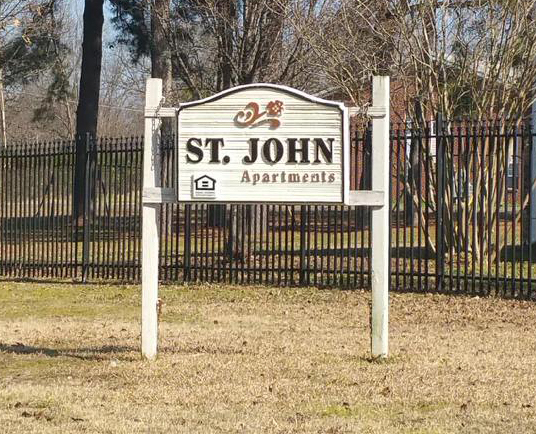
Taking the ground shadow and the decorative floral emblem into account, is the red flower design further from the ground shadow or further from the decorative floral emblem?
the ground shadow

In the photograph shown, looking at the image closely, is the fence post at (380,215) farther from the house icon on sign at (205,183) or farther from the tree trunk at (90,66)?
the tree trunk at (90,66)

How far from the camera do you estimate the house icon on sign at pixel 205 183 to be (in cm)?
774

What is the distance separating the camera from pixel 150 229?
319 inches

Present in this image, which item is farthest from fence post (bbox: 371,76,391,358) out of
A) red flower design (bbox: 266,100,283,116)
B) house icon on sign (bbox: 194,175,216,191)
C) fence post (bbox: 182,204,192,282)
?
fence post (bbox: 182,204,192,282)

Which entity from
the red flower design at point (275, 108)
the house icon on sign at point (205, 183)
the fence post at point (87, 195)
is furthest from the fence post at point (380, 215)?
the fence post at point (87, 195)

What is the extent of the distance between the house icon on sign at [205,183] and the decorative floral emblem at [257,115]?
1.67 ft

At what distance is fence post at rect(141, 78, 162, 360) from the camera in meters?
8.07

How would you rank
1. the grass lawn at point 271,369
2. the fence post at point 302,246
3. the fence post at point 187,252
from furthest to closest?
the fence post at point 187,252, the fence post at point 302,246, the grass lawn at point 271,369

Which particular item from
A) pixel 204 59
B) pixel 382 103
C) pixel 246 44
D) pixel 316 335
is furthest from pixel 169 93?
pixel 382 103

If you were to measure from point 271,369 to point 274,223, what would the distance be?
6.78 m

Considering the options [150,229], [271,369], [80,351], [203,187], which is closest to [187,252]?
[80,351]

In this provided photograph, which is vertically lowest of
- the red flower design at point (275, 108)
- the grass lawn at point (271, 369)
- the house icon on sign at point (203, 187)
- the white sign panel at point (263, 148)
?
the grass lawn at point (271, 369)

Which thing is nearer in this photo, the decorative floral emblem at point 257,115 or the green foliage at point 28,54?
the decorative floral emblem at point 257,115

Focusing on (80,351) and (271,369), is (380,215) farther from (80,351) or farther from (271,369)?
(80,351)
